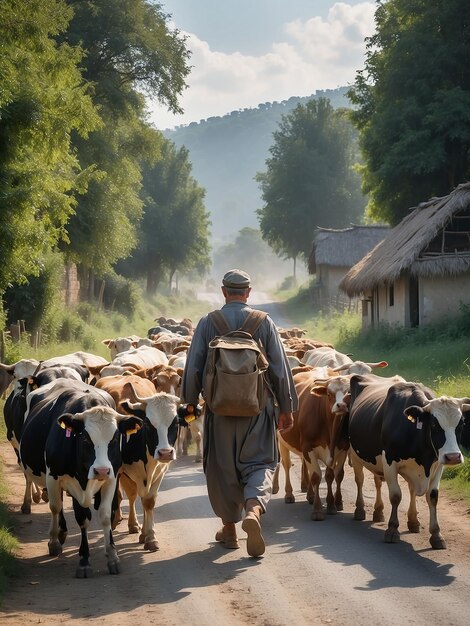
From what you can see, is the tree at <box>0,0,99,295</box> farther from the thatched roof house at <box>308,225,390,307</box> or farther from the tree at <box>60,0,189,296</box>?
the thatched roof house at <box>308,225,390,307</box>

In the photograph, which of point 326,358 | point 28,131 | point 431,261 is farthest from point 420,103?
point 28,131

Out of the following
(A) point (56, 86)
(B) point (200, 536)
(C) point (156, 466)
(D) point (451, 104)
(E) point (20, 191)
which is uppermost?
(D) point (451, 104)

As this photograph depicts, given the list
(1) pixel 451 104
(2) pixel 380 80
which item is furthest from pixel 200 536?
(2) pixel 380 80

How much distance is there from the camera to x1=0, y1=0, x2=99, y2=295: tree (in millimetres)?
14844

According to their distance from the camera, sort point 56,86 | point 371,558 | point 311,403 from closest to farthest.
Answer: point 371,558
point 311,403
point 56,86

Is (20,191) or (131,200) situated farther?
(131,200)

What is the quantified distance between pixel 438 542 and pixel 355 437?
195cm

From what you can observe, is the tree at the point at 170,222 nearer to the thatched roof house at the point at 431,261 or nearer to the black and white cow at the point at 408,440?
the thatched roof house at the point at 431,261

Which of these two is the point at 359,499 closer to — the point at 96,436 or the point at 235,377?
the point at 235,377

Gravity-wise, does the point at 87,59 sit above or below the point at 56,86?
above

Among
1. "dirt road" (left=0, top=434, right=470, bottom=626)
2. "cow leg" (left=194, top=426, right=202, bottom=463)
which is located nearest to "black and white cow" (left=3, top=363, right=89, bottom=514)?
"dirt road" (left=0, top=434, right=470, bottom=626)

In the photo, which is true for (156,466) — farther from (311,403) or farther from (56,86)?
(56,86)

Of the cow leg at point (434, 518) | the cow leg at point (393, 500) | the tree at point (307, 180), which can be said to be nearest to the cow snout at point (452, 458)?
the cow leg at point (434, 518)

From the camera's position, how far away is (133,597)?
748 centimetres
